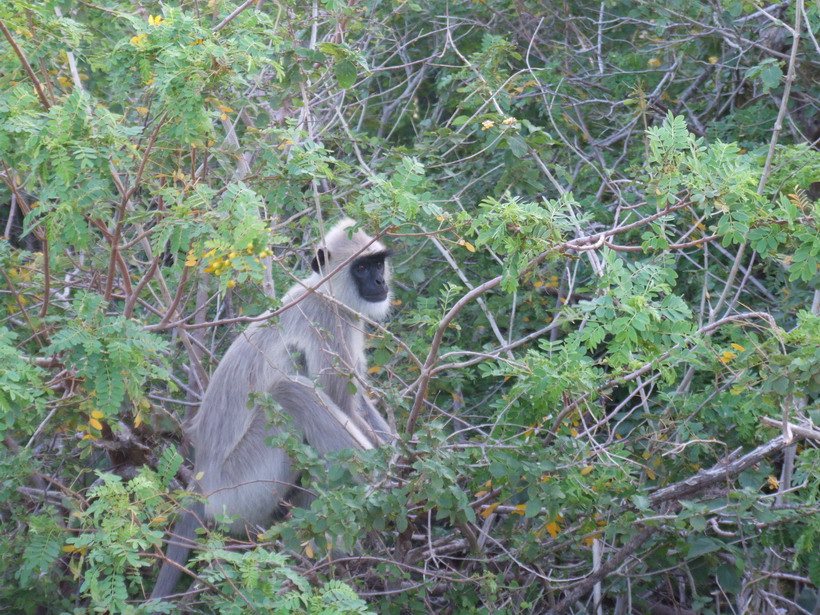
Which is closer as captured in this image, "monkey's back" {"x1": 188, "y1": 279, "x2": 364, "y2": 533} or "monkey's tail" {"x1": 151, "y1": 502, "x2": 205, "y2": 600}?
"monkey's tail" {"x1": 151, "y1": 502, "x2": 205, "y2": 600}

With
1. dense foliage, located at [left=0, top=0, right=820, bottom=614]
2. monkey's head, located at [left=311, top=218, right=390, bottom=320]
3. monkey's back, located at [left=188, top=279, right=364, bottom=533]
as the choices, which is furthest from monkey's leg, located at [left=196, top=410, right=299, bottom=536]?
monkey's head, located at [left=311, top=218, right=390, bottom=320]

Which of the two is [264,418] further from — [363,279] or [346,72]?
[346,72]

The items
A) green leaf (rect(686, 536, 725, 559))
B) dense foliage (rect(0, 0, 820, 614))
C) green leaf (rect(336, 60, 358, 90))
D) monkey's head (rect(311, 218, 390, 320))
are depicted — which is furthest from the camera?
monkey's head (rect(311, 218, 390, 320))

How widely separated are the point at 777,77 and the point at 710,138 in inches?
25.7

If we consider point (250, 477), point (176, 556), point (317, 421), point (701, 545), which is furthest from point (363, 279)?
point (701, 545)

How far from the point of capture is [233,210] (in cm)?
254

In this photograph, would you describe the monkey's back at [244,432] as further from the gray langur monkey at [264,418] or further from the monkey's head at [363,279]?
the monkey's head at [363,279]

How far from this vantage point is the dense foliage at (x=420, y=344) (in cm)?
269

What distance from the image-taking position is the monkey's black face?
4.24 meters

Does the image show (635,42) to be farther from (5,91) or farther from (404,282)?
(5,91)

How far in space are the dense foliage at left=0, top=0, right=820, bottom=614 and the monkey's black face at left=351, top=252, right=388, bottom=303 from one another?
222mm

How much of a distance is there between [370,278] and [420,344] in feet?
1.55

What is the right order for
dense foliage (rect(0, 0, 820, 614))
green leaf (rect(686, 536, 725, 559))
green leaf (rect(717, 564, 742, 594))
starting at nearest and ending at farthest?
dense foliage (rect(0, 0, 820, 614))
green leaf (rect(686, 536, 725, 559))
green leaf (rect(717, 564, 742, 594))

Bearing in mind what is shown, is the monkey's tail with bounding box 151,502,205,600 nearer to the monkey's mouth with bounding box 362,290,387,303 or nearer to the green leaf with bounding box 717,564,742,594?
the monkey's mouth with bounding box 362,290,387,303
